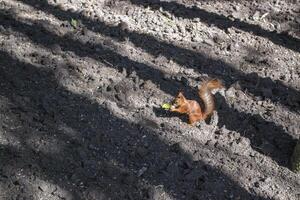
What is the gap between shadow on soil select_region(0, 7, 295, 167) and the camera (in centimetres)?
341

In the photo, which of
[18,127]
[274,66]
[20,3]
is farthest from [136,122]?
[20,3]

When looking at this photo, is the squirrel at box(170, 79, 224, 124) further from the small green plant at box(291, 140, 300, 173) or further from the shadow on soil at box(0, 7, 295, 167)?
the small green plant at box(291, 140, 300, 173)

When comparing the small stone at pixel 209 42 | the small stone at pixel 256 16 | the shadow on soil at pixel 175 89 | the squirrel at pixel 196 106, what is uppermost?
the small stone at pixel 256 16

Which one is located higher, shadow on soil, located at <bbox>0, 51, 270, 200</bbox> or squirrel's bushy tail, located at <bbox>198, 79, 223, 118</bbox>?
squirrel's bushy tail, located at <bbox>198, 79, 223, 118</bbox>

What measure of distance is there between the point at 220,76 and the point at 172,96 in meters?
0.53

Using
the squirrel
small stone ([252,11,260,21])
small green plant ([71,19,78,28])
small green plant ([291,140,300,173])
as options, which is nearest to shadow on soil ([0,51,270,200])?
the squirrel

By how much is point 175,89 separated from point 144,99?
0.29 m

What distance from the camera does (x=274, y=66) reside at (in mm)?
4125

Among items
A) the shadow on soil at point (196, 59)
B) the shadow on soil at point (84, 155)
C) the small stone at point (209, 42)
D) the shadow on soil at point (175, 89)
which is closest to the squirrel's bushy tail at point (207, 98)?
the shadow on soil at point (175, 89)

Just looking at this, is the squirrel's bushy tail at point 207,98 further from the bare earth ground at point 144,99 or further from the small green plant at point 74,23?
the small green plant at point 74,23

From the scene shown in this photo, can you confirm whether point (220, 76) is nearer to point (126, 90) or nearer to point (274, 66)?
point (274, 66)

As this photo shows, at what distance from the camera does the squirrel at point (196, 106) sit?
135 inches

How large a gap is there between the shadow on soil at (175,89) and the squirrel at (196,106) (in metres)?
0.12

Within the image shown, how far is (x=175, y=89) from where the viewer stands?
3750 mm
